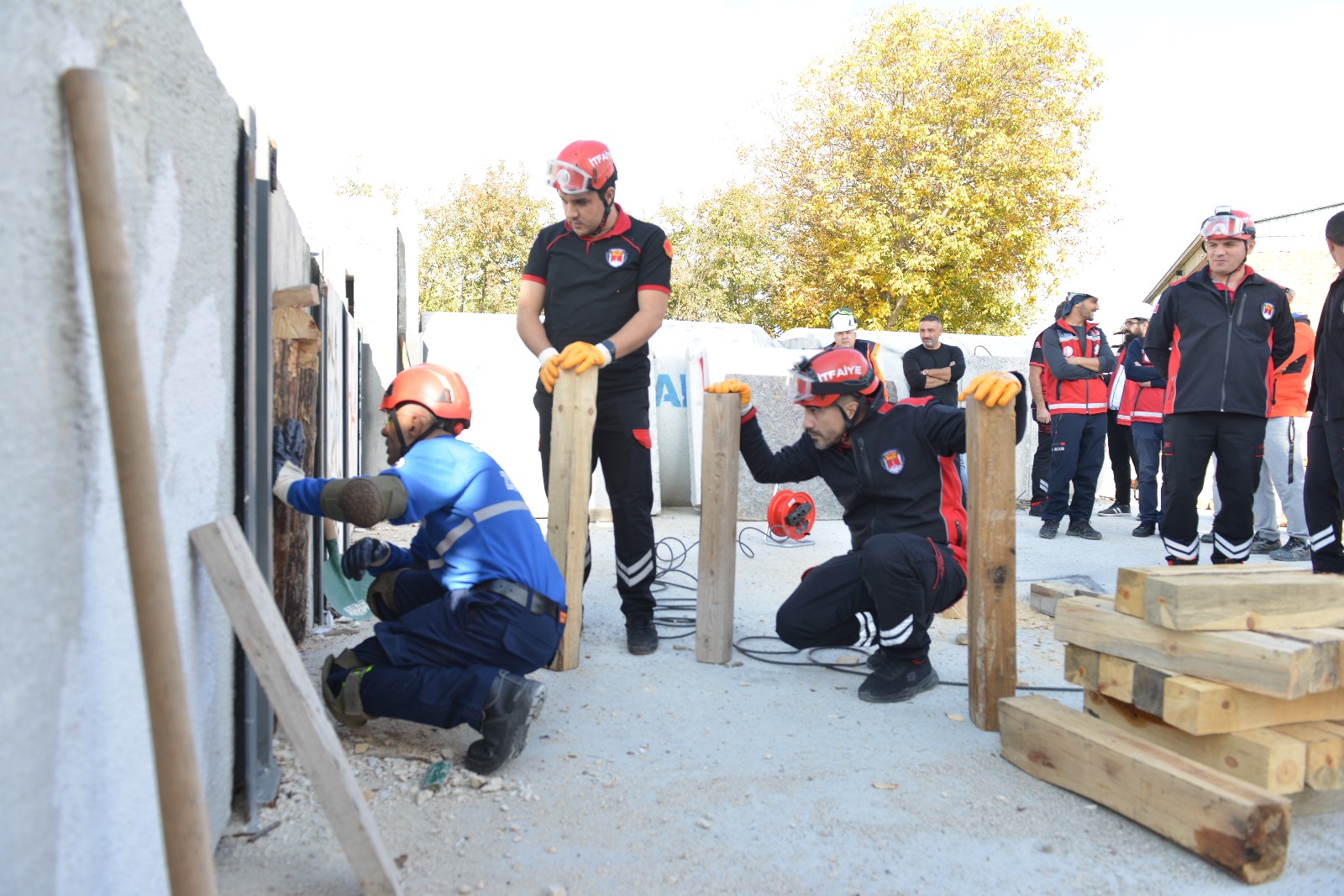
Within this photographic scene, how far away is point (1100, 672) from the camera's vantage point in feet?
9.80

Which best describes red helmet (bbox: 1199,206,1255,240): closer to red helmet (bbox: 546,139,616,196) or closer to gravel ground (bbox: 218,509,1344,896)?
gravel ground (bbox: 218,509,1344,896)

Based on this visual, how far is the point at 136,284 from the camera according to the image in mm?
1635

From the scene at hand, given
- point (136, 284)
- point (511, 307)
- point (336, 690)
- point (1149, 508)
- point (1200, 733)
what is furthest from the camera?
point (511, 307)

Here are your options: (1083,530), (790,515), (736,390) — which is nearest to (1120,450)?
(1083,530)

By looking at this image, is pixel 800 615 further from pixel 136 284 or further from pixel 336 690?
pixel 136 284

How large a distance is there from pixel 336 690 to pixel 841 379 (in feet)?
7.42

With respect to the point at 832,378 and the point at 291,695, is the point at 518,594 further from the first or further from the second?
the point at 832,378

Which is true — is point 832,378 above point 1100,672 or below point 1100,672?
above

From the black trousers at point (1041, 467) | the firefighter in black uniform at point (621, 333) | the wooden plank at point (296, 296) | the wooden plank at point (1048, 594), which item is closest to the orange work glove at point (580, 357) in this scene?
the firefighter in black uniform at point (621, 333)

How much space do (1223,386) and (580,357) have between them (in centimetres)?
346

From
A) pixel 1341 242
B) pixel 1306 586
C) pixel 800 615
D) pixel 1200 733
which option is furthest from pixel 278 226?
pixel 1341 242

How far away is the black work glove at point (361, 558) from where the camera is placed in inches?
124

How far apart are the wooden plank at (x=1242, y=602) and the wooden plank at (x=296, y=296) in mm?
2650

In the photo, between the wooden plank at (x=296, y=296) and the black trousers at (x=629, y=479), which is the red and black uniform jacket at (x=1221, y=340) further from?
the wooden plank at (x=296, y=296)
